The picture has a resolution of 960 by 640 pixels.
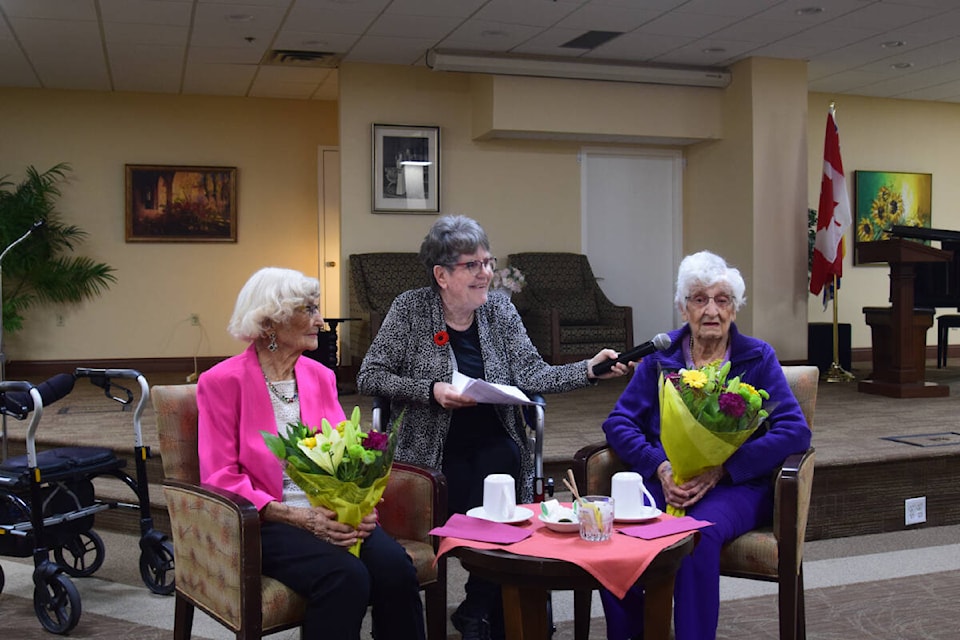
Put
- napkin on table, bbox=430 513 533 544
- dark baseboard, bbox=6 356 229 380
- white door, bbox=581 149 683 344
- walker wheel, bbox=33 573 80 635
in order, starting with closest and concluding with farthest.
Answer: napkin on table, bbox=430 513 533 544
walker wheel, bbox=33 573 80 635
dark baseboard, bbox=6 356 229 380
white door, bbox=581 149 683 344

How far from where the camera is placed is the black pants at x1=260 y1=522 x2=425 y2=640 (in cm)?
241

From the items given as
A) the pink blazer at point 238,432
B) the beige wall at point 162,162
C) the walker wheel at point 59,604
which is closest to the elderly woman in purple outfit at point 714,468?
the pink blazer at point 238,432

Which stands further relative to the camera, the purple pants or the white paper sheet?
the white paper sheet

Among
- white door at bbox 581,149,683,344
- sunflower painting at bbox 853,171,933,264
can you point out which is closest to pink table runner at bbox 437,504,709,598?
white door at bbox 581,149,683,344

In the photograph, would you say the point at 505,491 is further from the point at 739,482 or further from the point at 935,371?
the point at 935,371

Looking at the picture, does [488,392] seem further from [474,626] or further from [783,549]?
[783,549]

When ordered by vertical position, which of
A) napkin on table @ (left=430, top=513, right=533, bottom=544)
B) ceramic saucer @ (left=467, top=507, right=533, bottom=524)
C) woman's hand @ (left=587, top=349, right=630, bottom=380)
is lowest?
napkin on table @ (left=430, top=513, right=533, bottom=544)

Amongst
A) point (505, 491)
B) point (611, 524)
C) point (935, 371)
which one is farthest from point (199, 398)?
point (935, 371)

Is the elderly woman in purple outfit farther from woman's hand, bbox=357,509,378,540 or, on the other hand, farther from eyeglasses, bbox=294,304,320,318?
eyeglasses, bbox=294,304,320,318

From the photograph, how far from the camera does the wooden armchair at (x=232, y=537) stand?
236cm

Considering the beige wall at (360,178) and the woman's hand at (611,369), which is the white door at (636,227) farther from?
the woman's hand at (611,369)

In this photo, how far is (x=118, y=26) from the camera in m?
7.22

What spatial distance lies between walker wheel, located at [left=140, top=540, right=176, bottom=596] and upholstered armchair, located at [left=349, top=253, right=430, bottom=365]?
14.7 ft

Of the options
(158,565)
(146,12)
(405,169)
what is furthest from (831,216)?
(158,565)
